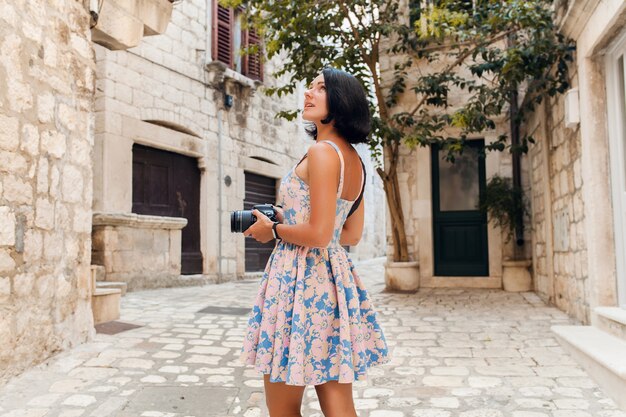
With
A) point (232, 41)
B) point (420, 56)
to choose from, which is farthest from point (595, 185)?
point (232, 41)

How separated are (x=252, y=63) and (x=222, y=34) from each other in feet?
3.69

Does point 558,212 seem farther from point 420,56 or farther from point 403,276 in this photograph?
point 420,56

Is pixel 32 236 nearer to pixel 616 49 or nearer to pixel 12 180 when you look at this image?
pixel 12 180

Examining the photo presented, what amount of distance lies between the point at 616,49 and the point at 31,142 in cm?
454

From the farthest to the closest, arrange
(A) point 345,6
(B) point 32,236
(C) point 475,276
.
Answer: (C) point 475,276
(A) point 345,6
(B) point 32,236

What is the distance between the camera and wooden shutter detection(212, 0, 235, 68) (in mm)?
10656

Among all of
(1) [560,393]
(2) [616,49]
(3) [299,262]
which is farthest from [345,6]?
(3) [299,262]

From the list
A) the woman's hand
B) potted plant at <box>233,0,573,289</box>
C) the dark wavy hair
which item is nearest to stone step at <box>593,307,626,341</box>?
potted plant at <box>233,0,573,289</box>

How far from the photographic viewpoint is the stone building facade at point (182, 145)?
26.6ft

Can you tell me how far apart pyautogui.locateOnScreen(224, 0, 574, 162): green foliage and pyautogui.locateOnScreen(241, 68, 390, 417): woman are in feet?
14.6

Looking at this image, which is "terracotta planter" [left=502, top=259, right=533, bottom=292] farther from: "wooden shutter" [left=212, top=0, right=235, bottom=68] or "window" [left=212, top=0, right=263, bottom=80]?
"wooden shutter" [left=212, top=0, right=235, bottom=68]

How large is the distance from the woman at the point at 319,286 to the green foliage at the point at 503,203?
6770 mm

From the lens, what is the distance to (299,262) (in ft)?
5.61

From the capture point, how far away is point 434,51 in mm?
8867
